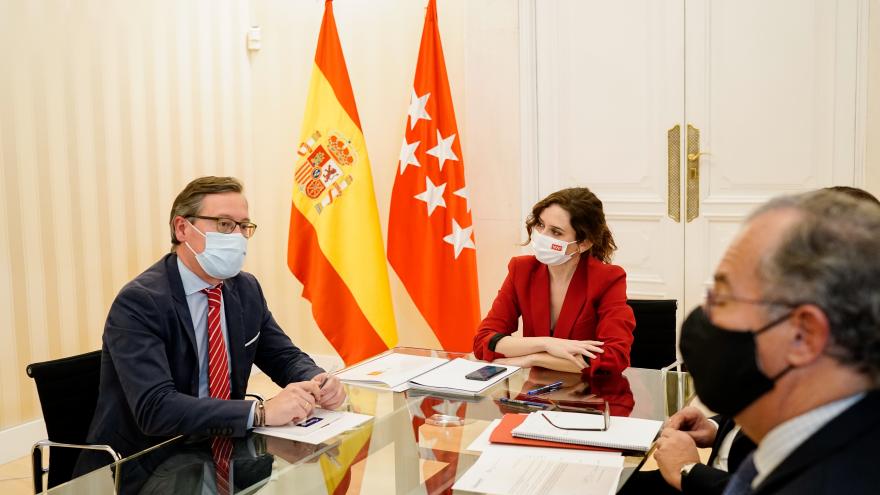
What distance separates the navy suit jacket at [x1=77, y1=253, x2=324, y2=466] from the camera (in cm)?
209

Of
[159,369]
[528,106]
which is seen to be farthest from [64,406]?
[528,106]

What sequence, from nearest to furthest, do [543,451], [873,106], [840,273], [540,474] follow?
[840,273], [540,474], [543,451], [873,106]

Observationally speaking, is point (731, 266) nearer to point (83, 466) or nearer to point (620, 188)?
point (83, 466)

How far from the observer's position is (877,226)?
1040 mm

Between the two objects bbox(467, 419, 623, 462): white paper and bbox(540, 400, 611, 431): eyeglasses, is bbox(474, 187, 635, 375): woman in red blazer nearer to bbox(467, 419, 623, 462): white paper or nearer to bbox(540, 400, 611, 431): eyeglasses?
bbox(540, 400, 611, 431): eyeglasses

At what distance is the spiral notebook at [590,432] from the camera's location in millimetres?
1922

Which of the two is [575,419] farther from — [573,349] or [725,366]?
[725,366]

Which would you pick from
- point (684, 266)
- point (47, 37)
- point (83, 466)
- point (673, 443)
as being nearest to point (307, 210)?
point (47, 37)

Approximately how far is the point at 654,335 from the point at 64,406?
2.05 metres

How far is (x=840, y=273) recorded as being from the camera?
1026mm

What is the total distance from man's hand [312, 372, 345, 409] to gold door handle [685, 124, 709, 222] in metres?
2.93

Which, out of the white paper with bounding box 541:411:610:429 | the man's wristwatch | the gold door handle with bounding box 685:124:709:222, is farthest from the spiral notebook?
the gold door handle with bounding box 685:124:709:222

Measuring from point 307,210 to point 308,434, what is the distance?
3074 millimetres

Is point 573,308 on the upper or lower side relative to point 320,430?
upper
